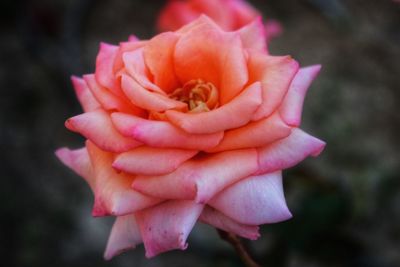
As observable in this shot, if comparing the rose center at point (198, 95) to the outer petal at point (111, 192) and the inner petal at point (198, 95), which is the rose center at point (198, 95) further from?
the outer petal at point (111, 192)

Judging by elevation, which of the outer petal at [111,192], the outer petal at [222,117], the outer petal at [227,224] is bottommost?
the outer petal at [227,224]

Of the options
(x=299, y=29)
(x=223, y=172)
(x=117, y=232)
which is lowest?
(x=299, y=29)

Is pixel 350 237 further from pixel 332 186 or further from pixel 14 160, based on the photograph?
pixel 14 160

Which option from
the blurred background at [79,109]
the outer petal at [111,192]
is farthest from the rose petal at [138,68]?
the blurred background at [79,109]

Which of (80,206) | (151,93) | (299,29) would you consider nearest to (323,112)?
(299,29)

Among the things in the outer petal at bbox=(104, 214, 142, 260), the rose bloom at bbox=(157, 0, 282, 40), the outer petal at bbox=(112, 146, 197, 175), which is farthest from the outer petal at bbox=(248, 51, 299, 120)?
the rose bloom at bbox=(157, 0, 282, 40)

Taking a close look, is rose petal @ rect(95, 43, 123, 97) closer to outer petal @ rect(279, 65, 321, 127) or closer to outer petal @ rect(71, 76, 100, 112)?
outer petal @ rect(71, 76, 100, 112)
